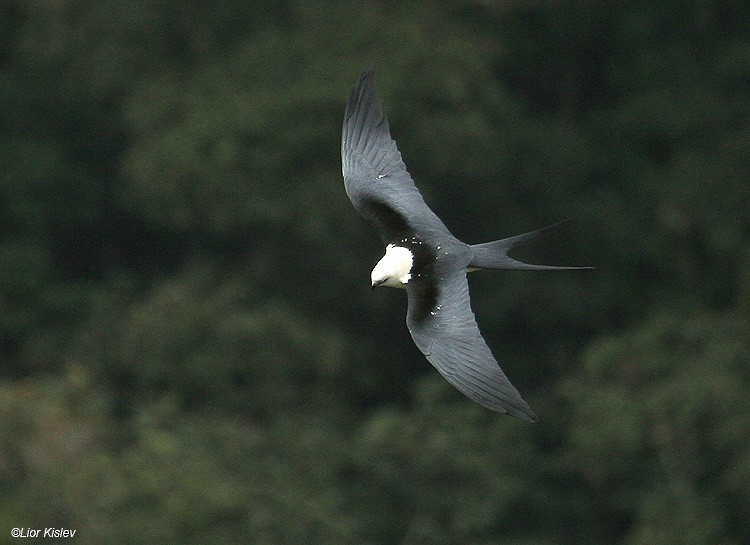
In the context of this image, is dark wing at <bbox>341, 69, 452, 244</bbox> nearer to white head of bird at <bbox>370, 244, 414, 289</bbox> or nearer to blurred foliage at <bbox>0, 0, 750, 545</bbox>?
white head of bird at <bbox>370, 244, 414, 289</bbox>

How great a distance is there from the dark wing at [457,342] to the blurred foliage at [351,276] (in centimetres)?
618

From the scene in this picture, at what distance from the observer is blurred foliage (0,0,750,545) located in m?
14.8

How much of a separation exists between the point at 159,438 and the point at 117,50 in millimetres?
5824

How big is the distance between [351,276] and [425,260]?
30.1 ft

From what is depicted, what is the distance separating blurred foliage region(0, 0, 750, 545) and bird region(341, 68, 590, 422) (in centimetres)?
566

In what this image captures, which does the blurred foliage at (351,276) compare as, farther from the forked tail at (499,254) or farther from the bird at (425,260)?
the forked tail at (499,254)

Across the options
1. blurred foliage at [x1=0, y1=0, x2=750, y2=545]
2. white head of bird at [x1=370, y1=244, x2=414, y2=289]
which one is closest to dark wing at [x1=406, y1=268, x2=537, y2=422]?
white head of bird at [x1=370, y1=244, x2=414, y2=289]

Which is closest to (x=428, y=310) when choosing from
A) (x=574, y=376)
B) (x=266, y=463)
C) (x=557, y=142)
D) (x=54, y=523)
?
(x=54, y=523)

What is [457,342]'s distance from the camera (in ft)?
23.6

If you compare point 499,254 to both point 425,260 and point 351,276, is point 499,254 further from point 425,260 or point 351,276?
point 351,276

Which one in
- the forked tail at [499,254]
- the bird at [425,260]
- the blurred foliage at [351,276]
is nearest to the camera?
the bird at [425,260]

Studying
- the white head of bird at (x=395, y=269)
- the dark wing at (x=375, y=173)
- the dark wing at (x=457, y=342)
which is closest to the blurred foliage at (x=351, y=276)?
the dark wing at (x=375, y=173)

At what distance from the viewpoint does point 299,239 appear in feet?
56.0

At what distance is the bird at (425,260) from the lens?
6.98 meters
